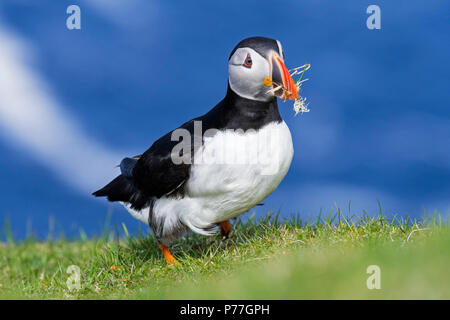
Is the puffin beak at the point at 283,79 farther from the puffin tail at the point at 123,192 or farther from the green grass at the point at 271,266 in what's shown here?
the puffin tail at the point at 123,192

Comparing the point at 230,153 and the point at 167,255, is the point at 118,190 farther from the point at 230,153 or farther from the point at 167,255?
the point at 230,153

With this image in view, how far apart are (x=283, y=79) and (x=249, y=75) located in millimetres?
259

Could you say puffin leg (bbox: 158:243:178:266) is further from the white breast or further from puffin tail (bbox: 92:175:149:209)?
the white breast

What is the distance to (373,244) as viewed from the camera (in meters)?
3.84

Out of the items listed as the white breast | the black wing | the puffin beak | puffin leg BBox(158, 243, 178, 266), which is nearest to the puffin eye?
the puffin beak

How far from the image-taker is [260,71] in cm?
393

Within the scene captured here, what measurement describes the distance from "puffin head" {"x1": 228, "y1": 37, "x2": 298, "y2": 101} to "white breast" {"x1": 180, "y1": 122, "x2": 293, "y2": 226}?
0.29 m

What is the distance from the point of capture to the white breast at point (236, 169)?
4059 millimetres

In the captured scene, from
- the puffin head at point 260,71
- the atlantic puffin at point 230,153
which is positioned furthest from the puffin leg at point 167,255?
the puffin head at point 260,71

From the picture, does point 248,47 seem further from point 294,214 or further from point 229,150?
point 294,214

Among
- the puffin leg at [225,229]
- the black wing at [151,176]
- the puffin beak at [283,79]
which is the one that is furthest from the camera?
the puffin leg at [225,229]

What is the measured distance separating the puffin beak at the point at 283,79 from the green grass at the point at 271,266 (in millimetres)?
1148

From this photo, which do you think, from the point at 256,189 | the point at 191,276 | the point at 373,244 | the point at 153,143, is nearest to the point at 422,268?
the point at 373,244

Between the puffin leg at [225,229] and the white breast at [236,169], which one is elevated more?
the white breast at [236,169]
